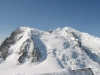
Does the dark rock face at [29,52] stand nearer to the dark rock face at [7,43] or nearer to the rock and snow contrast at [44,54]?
the rock and snow contrast at [44,54]

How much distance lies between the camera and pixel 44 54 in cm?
5238

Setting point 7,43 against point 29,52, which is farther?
point 7,43

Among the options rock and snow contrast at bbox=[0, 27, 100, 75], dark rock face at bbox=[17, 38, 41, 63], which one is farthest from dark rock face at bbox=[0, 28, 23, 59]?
dark rock face at bbox=[17, 38, 41, 63]

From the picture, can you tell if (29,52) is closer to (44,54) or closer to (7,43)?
(44,54)

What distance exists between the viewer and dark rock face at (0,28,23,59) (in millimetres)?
53188

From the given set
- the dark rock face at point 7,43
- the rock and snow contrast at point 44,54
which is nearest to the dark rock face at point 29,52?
the rock and snow contrast at point 44,54

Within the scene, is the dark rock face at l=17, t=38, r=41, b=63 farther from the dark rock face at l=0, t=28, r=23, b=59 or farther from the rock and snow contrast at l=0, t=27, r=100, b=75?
the dark rock face at l=0, t=28, r=23, b=59

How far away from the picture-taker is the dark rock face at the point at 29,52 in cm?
5010

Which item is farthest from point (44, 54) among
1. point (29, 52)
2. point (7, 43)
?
point (7, 43)

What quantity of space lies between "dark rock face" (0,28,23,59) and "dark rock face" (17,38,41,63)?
4902 millimetres

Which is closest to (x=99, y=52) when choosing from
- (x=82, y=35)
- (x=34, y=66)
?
(x=82, y=35)

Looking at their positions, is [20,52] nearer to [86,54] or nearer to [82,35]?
[86,54]

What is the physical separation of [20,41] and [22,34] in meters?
4.75

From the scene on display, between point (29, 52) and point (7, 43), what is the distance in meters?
11.9
